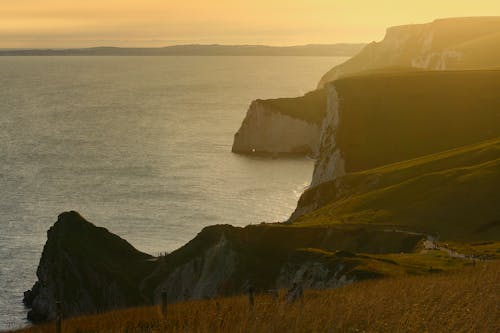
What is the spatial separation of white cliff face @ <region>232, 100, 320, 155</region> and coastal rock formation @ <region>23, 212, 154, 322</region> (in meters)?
114

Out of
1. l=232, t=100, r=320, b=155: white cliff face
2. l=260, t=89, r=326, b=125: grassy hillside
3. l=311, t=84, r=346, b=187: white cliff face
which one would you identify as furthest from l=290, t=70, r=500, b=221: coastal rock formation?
l=260, t=89, r=326, b=125: grassy hillside

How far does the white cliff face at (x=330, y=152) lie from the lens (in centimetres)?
11947

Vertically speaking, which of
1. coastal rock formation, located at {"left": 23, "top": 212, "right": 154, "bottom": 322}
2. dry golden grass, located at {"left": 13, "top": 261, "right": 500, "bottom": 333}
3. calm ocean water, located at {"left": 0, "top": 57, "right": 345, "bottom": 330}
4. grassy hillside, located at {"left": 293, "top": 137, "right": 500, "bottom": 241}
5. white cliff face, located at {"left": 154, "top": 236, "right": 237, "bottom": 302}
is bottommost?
calm ocean water, located at {"left": 0, "top": 57, "right": 345, "bottom": 330}

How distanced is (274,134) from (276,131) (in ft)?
3.75

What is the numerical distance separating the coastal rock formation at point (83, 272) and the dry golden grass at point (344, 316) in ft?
146

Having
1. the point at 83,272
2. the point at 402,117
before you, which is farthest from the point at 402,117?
the point at 83,272

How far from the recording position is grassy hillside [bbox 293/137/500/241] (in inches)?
2470

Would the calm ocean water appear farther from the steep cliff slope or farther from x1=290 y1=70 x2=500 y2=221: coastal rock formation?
x1=290 y1=70 x2=500 y2=221: coastal rock formation

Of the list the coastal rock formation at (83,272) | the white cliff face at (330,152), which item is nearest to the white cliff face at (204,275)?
the coastal rock formation at (83,272)

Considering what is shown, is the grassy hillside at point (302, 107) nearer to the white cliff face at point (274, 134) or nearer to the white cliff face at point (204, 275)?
the white cliff face at point (274, 134)

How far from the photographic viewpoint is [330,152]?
124 meters

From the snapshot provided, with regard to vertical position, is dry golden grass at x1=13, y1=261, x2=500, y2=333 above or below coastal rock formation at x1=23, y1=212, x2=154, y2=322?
above

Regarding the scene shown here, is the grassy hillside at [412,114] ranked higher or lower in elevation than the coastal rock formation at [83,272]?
higher

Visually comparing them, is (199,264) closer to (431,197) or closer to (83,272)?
(83,272)
